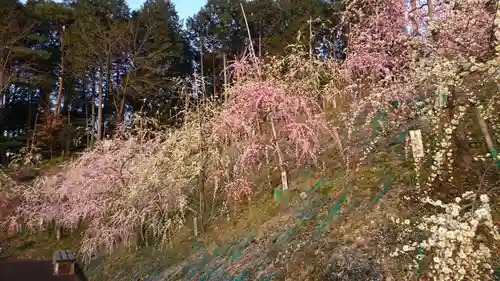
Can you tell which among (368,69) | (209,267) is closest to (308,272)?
(209,267)

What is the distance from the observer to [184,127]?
383 inches

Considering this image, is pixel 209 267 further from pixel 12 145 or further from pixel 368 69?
pixel 12 145

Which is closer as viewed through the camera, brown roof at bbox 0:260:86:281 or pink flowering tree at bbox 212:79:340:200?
brown roof at bbox 0:260:86:281

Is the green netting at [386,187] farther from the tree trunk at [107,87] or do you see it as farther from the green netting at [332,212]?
the tree trunk at [107,87]

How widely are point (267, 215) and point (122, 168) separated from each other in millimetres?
4914

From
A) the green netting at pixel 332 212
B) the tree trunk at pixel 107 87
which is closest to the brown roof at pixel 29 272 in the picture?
the green netting at pixel 332 212

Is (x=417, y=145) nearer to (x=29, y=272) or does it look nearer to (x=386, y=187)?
(x=386, y=187)

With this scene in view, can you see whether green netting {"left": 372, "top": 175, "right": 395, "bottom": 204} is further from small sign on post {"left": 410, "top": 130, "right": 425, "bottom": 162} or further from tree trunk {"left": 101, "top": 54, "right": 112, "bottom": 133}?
tree trunk {"left": 101, "top": 54, "right": 112, "bottom": 133}

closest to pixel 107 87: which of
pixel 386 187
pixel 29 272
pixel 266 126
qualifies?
pixel 266 126

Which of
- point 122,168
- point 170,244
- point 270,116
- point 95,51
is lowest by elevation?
point 170,244

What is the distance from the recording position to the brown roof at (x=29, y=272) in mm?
5495

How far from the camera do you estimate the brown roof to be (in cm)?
549

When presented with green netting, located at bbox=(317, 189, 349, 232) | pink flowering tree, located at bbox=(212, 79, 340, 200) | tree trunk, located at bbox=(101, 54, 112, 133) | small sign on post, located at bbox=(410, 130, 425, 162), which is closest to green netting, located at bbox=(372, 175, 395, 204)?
green netting, located at bbox=(317, 189, 349, 232)

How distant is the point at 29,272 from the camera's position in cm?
584
